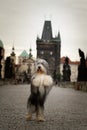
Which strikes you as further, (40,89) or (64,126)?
(40,89)

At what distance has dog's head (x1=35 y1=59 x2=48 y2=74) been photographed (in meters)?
12.6

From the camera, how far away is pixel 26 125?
37.6 ft

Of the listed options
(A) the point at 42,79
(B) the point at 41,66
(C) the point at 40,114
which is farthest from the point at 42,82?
(C) the point at 40,114

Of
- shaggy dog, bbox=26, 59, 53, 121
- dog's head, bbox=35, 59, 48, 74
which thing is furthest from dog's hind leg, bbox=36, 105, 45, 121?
dog's head, bbox=35, 59, 48, 74

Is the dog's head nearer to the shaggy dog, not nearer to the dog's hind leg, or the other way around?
the shaggy dog

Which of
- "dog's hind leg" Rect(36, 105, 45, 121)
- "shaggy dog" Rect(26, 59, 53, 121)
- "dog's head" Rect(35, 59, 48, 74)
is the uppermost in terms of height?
"dog's head" Rect(35, 59, 48, 74)

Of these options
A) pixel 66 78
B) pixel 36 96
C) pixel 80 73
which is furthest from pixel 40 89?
pixel 66 78

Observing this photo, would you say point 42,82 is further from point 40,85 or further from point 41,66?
point 41,66

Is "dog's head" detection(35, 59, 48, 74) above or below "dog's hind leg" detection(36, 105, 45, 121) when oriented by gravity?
above

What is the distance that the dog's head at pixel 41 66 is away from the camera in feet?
41.3

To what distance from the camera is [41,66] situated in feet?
41.2

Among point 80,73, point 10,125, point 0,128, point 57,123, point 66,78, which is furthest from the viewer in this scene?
point 66,78

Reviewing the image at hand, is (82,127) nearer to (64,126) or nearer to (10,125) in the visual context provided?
(64,126)

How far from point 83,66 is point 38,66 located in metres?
51.3
